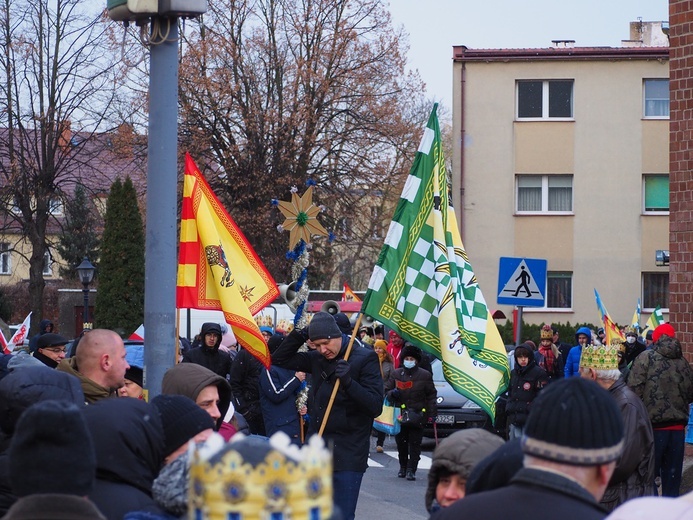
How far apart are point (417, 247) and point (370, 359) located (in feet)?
2.88

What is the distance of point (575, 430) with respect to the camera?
3.03 m

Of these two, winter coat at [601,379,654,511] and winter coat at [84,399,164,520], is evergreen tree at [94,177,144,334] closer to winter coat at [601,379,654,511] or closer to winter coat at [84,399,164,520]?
winter coat at [601,379,654,511]

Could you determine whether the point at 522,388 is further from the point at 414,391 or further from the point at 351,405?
the point at 351,405

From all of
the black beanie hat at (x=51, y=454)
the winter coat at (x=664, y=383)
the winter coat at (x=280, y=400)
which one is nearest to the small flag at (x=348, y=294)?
the winter coat at (x=664, y=383)

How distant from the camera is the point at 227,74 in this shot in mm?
38188

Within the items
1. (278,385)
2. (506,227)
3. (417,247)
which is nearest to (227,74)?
(506,227)

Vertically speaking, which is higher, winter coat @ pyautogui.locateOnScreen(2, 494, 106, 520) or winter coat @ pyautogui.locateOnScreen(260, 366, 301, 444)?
winter coat @ pyautogui.locateOnScreen(2, 494, 106, 520)

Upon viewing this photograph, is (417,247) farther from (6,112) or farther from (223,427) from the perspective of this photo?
(6,112)

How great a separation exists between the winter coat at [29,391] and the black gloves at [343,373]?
10.4ft

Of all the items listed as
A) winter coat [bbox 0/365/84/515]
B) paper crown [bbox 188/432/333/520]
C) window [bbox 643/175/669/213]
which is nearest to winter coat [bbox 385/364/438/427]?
winter coat [bbox 0/365/84/515]

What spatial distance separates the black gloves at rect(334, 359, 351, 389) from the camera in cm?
816

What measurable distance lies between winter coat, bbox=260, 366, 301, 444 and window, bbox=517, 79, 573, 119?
2608 centimetres

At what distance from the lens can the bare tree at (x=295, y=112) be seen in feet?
125

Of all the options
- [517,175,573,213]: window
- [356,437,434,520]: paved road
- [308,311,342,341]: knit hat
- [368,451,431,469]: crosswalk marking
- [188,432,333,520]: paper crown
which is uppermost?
[517,175,573,213]: window
